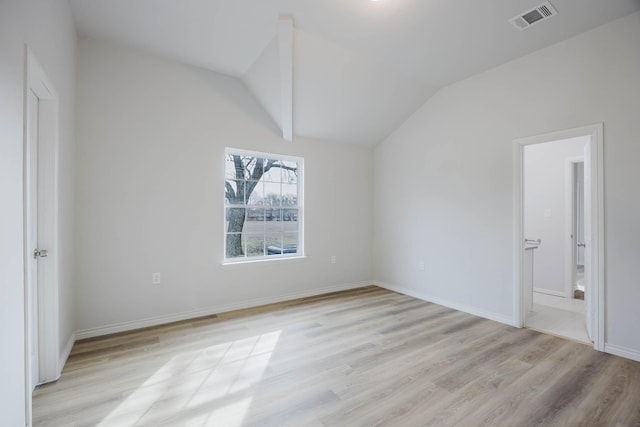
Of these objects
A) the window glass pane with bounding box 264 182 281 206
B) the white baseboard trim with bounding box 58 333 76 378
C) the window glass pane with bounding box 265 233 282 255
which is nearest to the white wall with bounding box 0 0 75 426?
the white baseboard trim with bounding box 58 333 76 378

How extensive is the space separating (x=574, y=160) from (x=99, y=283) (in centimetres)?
628

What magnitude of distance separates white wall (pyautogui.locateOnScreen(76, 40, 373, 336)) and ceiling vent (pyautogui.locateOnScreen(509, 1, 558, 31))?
9.27 feet

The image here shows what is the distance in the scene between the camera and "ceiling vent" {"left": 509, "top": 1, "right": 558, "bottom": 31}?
2.43 meters

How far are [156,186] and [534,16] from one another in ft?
13.2

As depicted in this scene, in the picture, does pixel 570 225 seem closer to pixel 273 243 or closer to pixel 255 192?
pixel 273 243

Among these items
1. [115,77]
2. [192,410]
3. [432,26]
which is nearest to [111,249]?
[115,77]

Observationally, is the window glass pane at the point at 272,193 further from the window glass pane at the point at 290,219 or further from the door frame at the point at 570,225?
the door frame at the point at 570,225

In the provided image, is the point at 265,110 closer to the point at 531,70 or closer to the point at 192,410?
the point at 531,70

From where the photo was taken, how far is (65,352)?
96.0 inches

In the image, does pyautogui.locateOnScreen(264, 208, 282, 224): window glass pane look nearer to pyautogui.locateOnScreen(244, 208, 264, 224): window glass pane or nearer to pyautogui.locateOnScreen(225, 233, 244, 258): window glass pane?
pyautogui.locateOnScreen(244, 208, 264, 224): window glass pane

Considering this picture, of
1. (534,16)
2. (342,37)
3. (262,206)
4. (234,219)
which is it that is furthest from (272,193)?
(534,16)

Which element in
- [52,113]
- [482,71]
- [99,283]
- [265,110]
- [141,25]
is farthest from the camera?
[265,110]

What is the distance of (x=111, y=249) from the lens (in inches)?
117

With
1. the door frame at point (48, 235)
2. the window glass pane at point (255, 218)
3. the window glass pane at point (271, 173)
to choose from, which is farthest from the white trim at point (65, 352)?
the window glass pane at point (271, 173)
